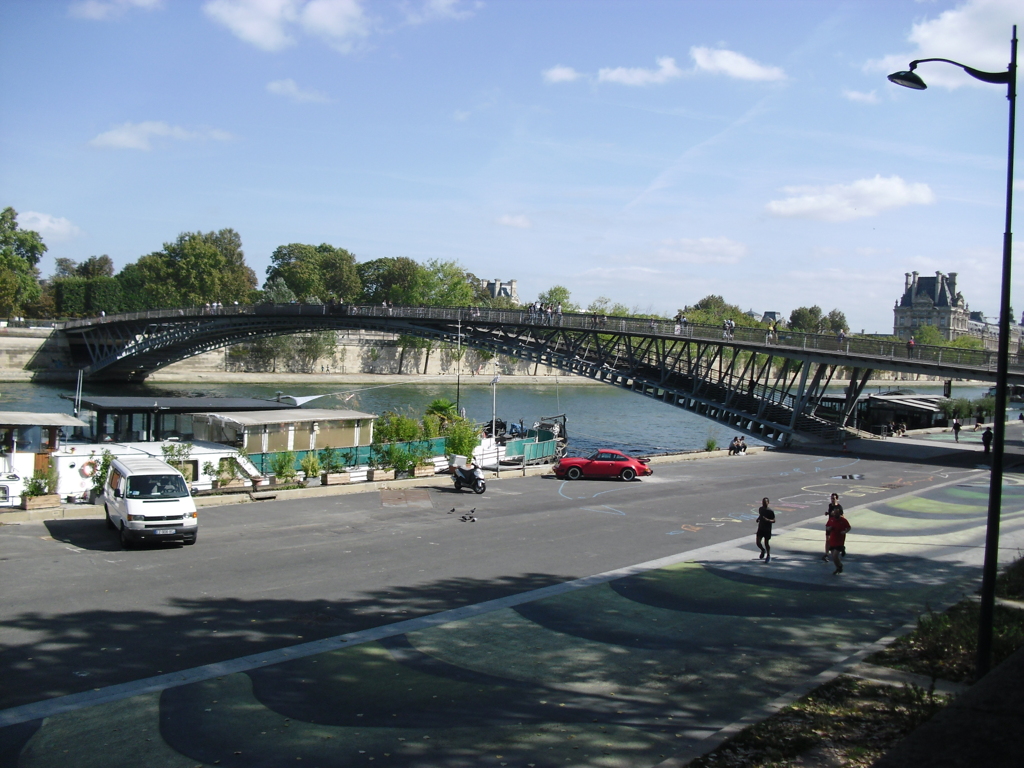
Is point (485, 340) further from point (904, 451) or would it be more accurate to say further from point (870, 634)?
point (870, 634)

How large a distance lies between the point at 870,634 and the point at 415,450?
20.5m

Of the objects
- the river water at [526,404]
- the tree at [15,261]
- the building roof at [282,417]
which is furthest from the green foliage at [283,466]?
the tree at [15,261]

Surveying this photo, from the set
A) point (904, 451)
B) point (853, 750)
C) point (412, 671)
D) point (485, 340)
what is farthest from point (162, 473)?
point (485, 340)

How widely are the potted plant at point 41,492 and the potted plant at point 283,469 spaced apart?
662 cm

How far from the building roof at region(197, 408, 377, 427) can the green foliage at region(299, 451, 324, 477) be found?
2009 millimetres

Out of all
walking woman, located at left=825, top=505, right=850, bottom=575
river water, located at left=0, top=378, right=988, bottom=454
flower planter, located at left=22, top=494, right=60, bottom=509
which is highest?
walking woman, located at left=825, top=505, right=850, bottom=575

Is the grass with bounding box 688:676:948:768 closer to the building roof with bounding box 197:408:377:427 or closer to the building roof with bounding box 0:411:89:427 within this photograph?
the building roof with bounding box 0:411:89:427

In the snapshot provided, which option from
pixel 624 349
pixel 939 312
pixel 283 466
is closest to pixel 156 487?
pixel 283 466

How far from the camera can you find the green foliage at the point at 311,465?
27.5m

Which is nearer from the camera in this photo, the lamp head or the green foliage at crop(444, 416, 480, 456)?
the lamp head

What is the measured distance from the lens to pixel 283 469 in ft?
87.7

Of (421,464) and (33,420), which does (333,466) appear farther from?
(33,420)

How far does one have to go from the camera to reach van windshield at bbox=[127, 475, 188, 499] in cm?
1811

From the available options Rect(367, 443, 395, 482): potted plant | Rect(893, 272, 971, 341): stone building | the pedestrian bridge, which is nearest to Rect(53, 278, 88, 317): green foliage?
the pedestrian bridge
